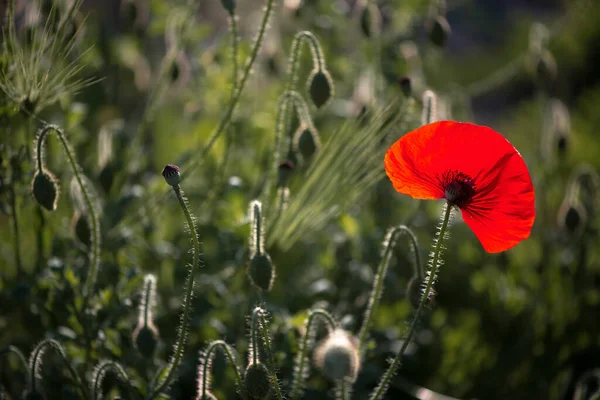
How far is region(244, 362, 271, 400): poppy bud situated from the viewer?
127 cm

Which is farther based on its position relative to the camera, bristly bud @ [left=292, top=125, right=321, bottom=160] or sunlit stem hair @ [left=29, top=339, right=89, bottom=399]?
bristly bud @ [left=292, top=125, right=321, bottom=160]

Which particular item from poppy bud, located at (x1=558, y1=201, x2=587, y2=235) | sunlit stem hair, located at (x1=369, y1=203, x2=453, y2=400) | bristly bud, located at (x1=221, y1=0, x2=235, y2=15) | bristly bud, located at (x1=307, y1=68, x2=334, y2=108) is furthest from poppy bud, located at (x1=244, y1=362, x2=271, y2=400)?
poppy bud, located at (x1=558, y1=201, x2=587, y2=235)

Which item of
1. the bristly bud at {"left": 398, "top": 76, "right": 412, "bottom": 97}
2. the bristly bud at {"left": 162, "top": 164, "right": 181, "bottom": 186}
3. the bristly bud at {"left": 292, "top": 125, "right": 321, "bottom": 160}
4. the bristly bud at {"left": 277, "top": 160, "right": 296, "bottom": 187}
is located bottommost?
the bristly bud at {"left": 162, "top": 164, "right": 181, "bottom": 186}

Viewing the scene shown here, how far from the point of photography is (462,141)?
1.25 metres

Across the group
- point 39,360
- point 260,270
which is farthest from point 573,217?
point 39,360

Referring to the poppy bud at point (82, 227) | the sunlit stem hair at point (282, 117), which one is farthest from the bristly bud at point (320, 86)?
the poppy bud at point (82, 227)

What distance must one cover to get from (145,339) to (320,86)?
2.47 feet

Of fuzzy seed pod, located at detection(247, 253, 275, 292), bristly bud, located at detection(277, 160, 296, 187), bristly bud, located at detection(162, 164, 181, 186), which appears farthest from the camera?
bristly bud, located at detection(277, 160, 296, 187)

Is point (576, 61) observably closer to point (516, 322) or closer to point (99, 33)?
point (516, 322)

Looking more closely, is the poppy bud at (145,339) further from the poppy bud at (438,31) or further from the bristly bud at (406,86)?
the poppy bud at (438,31)

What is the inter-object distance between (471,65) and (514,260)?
3496mm

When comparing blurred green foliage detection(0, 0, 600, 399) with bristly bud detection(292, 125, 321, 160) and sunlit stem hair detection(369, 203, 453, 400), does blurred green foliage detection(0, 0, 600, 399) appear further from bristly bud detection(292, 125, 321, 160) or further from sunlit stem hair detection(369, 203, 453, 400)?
sunlit stem hair detection(369, 203, 453, 400)

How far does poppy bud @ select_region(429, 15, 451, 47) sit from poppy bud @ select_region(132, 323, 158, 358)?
4.39 feet

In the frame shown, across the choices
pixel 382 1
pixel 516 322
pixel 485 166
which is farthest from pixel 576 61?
pixel 485 166
